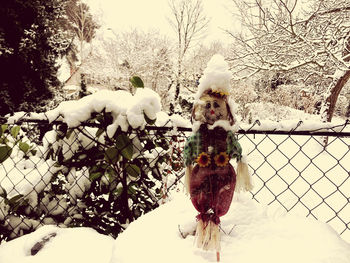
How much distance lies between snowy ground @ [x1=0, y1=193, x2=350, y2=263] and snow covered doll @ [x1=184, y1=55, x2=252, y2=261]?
0.35 feet

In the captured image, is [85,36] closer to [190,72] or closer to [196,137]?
[190,72]

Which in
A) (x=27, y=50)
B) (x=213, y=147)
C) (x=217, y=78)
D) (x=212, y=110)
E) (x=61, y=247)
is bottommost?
(x=61, y=247)

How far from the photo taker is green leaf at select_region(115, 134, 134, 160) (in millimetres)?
1269

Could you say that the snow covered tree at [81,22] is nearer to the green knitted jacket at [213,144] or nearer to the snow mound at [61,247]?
the snow mound at [61,247]

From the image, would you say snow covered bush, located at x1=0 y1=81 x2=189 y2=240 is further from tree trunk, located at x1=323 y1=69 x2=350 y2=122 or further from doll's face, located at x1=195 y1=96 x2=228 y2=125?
tree trunk, located at x1=323 y1=69 x2=350 y2=122

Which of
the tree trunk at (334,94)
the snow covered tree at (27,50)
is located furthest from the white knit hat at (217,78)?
the snow covered tree at (27,50)

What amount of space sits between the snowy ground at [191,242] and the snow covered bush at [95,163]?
0.91 feet

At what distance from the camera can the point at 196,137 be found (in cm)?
94

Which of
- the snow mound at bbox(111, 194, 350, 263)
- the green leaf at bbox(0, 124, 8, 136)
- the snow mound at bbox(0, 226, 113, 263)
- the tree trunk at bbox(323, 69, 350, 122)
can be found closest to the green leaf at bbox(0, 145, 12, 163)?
the green leaf at bbox(0, 124, 8, 136)

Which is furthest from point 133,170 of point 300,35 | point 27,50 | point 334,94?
point 27,50

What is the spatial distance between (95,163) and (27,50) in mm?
7159

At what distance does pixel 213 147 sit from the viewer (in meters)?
0.92

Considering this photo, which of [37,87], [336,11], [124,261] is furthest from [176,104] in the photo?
[124,261]

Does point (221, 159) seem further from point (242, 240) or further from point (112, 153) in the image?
point (112, 153)
